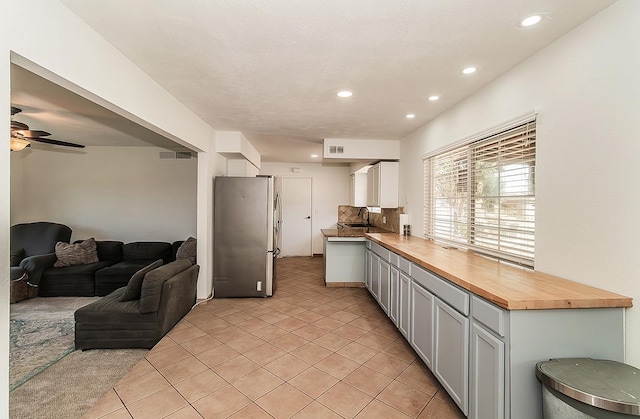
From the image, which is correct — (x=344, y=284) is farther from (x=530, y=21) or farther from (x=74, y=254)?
(x=74, y=254)

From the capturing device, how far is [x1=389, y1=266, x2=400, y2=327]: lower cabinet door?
3080mm

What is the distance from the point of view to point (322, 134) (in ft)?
14.6

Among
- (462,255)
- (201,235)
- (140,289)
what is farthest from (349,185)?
(140,289)

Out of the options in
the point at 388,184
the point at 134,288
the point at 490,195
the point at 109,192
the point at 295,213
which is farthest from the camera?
the point at 295,213

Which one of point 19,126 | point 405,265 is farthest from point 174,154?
point 405,265

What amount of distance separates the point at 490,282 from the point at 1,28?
8.84ft

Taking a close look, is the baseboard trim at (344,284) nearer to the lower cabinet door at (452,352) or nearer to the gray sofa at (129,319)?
the gray sofa at (129,319)

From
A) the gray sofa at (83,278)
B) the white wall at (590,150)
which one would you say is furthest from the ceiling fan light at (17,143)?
the white wall at (590,150)

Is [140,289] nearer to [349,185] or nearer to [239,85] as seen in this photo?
[239,85]

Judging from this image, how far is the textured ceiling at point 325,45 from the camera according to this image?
1567mm

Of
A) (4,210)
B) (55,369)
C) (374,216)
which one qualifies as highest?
(4,210)

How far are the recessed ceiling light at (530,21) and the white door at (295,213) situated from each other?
6028 mm

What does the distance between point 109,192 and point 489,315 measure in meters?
6.24

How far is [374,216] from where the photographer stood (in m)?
6.70
